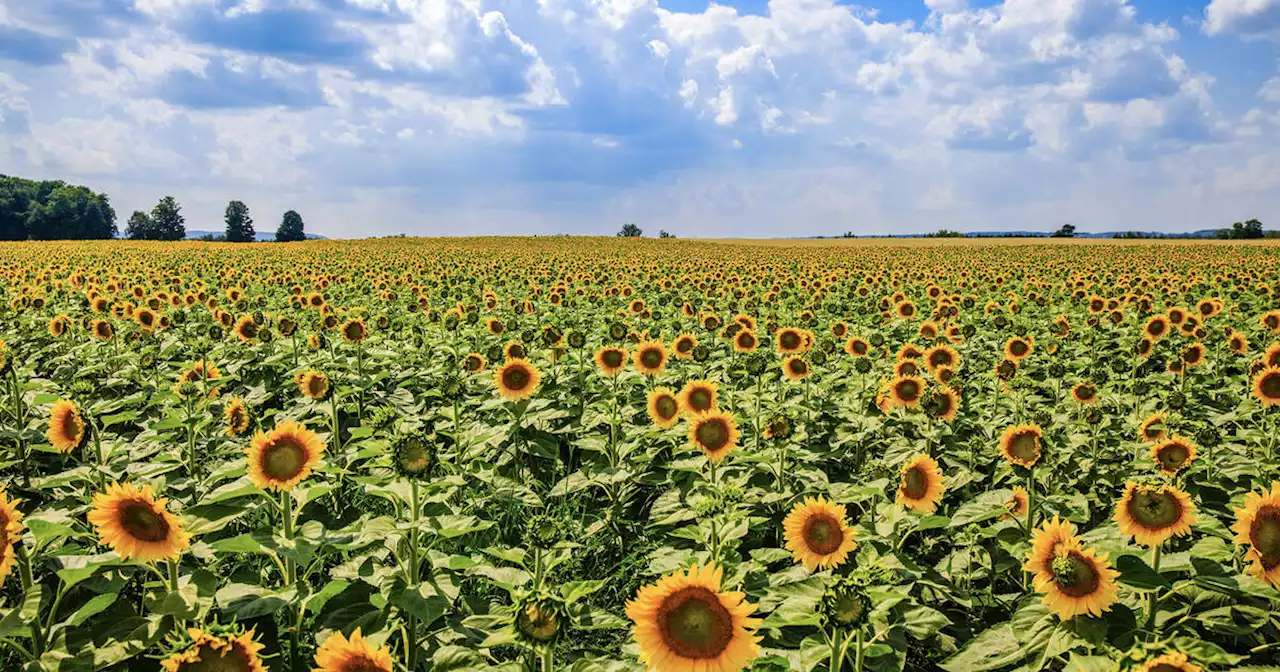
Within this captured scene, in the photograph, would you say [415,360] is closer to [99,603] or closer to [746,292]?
[99,603]

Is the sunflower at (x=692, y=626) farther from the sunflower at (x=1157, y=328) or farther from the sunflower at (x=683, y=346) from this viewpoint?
the sunflower at (x=1157, y=328)

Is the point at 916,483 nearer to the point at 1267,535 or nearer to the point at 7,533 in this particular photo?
the point at 1267,535

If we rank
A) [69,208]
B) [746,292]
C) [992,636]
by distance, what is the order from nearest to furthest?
[992,636]
[746,292]
[69,208]

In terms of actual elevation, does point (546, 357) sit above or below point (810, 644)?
above

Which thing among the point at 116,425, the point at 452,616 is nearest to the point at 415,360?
the point at 116,425

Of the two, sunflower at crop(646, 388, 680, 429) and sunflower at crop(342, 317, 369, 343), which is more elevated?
sunflower at crop(342, 317, 369, 343)

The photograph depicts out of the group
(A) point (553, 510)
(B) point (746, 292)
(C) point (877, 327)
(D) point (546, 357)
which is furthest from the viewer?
(B) point (746, 292)

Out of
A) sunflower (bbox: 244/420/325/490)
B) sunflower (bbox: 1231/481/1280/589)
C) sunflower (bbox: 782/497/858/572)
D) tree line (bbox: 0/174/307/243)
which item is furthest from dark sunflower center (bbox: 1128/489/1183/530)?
tree line (bbox: 0/174/307/243)

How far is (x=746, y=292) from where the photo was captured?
14.1m

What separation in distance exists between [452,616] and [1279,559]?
339 centimetres

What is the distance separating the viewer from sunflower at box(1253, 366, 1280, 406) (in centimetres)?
547

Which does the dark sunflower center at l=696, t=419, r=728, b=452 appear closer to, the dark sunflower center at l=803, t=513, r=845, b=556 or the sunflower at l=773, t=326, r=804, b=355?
the dark sunflower center at l=803, t=513, r=845, b=556

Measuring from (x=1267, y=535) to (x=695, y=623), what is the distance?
7.71 ft

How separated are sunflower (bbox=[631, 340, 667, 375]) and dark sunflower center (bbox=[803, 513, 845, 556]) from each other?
10.7 ft
